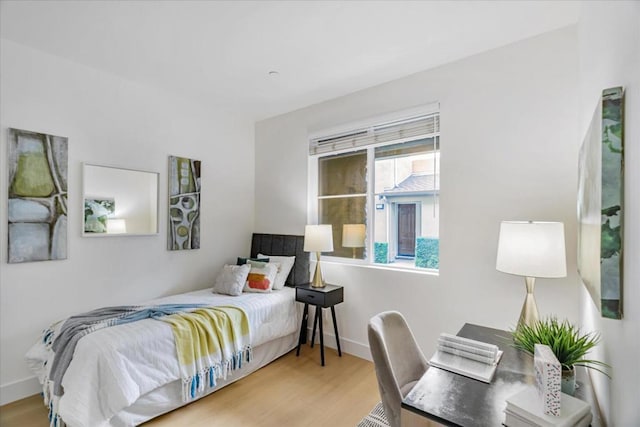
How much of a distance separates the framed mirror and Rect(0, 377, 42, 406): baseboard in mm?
1182

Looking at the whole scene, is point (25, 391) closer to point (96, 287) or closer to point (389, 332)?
point (96, 287)

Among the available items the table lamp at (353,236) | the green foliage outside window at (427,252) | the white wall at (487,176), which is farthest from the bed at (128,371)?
the green foliage outside window at (427,252)

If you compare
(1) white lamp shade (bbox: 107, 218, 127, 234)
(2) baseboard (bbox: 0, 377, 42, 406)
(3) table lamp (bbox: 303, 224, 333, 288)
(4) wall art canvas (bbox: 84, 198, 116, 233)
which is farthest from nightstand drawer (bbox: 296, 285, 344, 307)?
(2) baseboard (bbox: 0, 377, 42, 406)

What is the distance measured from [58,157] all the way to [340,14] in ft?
8.17

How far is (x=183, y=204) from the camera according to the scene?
337cm

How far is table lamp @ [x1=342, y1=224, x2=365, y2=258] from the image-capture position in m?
3.21

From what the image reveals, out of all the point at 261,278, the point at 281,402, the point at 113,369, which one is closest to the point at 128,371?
the point at 113,369

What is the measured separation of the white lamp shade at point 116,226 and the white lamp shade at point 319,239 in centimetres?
175

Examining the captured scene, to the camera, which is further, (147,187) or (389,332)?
(147,187)

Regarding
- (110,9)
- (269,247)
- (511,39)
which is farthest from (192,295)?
(511,39)

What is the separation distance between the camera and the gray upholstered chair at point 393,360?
1430mm

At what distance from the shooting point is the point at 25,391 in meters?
2.38

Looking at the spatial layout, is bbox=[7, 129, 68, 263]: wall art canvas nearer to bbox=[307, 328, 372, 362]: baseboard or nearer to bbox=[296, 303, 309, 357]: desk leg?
bbox=[296, 303, 309, 357]: desk leg

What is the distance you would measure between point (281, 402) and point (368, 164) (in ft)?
7.38
